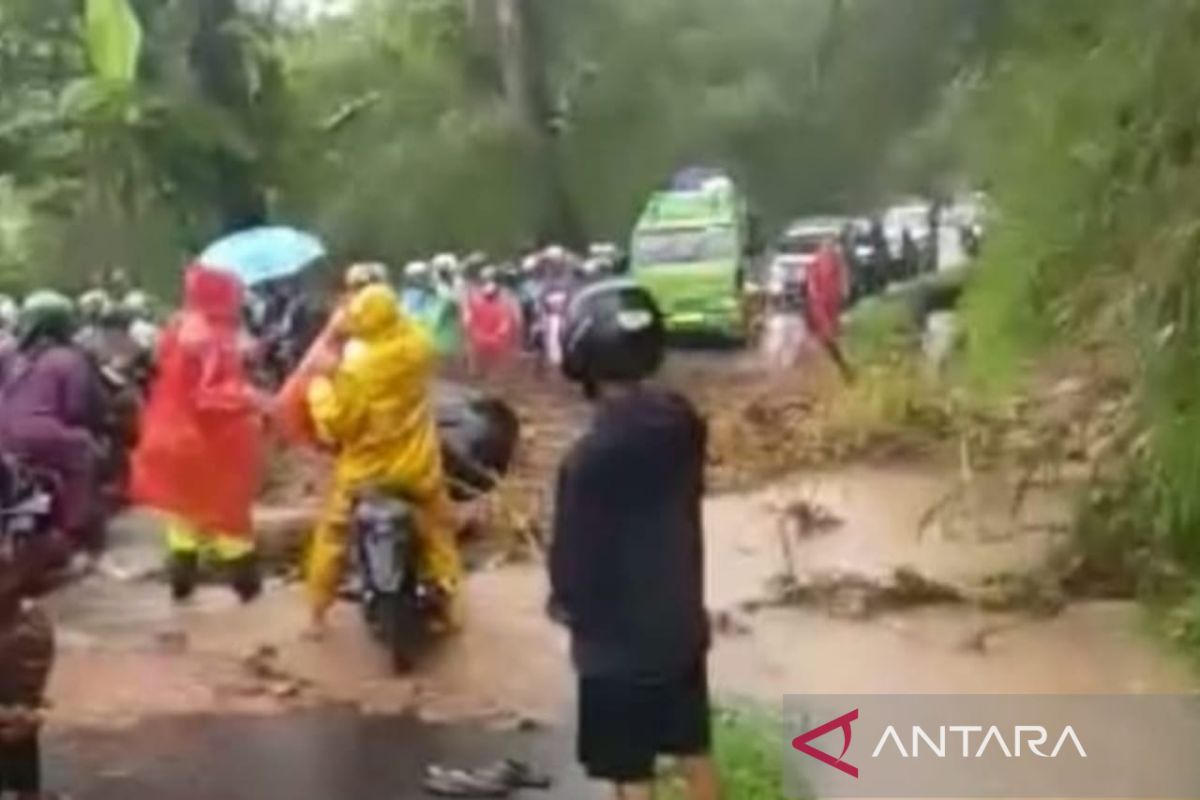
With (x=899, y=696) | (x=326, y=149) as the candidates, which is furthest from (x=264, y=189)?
(x=899, y=696)

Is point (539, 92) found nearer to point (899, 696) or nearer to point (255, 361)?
point (255, 361)

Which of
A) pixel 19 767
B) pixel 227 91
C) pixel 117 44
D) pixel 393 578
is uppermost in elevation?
pixel 117 44

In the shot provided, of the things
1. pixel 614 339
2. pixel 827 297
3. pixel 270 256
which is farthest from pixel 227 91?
pixel 614 339

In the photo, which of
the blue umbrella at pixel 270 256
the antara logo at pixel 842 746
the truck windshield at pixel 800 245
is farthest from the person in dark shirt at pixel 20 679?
the truck windshield at pixel 800 245

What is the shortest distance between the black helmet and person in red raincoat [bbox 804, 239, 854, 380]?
7.98 ft

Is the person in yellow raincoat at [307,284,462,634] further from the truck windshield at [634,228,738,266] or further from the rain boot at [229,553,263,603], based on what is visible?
the truck windshield at [634,228,738,266]

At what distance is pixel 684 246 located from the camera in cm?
693

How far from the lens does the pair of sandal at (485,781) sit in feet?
17.9

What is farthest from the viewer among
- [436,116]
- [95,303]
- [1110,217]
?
[436,116]

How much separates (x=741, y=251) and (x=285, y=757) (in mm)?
2249

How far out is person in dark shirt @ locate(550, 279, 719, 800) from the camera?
440 cm

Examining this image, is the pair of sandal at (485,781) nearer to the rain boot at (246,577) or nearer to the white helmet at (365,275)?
A: the white helmet at (365,275)

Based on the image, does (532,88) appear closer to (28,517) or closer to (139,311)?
(139,311)

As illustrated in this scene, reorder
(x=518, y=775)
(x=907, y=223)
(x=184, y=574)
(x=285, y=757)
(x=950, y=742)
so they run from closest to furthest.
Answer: (x=950, y=742)
(x=518, y=775)
(x=285, y=757)
(x=907, y=223)
(x=184, y=574)
